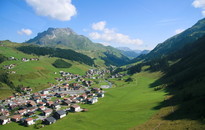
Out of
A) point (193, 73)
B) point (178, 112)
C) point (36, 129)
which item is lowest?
point (36, 129)

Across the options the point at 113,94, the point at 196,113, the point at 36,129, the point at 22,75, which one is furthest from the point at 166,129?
the point at 22,75

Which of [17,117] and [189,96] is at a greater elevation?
[189,96]

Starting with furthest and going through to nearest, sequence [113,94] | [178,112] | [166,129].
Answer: [113,94] → [178,112] → [166,129]

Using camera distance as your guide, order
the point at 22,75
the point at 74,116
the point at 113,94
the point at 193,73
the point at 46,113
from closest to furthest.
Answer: the point at 74,116, the point at 46,113, the point at 193,73, the point at 113,94, the point at 22,75

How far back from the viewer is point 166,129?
49094 millimetres

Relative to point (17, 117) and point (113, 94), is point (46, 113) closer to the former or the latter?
point (17, 117)

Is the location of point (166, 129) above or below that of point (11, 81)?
below

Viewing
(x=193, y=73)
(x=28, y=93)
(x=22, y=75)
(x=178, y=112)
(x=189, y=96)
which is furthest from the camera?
(x=22, y=75)

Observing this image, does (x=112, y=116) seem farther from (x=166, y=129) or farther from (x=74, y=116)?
(x=166, y=129)

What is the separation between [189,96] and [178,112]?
50.8 ft

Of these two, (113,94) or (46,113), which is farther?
(113,94)

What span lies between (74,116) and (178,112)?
4978 centimetres

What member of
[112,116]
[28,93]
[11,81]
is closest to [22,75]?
[11,81]

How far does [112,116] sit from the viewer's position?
76.8 m
